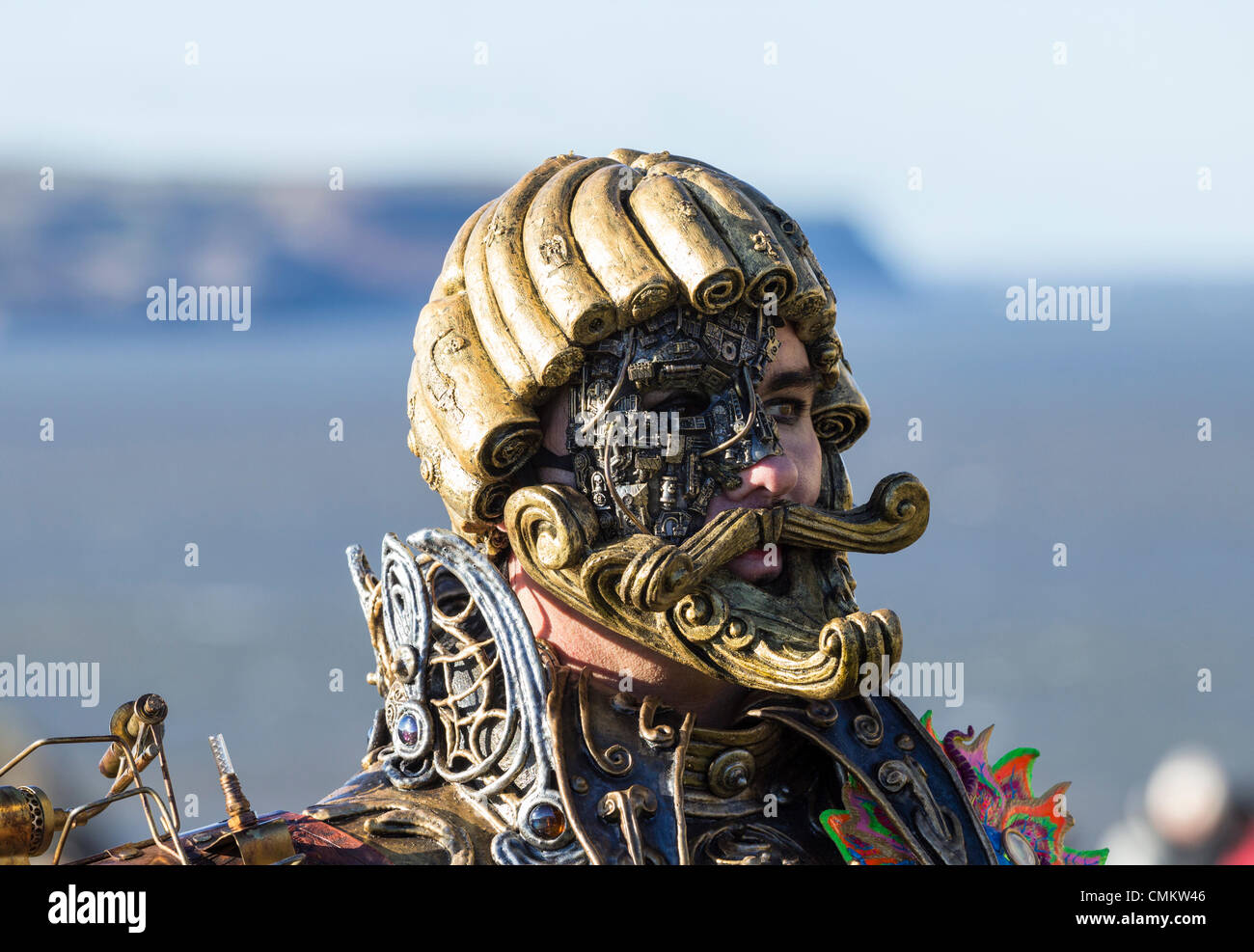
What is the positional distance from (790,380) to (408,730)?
1.58 m

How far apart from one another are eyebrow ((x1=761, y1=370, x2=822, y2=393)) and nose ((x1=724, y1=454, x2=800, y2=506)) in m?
0.23

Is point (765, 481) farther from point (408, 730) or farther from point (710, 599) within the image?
point (408, 730)

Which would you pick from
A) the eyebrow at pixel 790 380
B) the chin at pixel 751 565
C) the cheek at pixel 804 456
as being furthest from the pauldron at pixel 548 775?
the eyebrow at pixel 790 380

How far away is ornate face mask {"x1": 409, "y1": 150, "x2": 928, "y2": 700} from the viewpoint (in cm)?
506

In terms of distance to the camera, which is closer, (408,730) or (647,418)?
(647,418)

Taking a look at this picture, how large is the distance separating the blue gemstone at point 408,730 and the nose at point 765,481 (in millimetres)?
1182

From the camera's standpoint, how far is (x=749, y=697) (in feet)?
18.3

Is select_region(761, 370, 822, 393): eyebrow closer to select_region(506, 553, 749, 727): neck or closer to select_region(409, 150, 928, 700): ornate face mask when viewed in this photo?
select_region(409, 150, 928, 700): ornate face mask

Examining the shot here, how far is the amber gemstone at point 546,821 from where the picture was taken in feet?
16.6

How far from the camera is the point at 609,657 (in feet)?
17.5

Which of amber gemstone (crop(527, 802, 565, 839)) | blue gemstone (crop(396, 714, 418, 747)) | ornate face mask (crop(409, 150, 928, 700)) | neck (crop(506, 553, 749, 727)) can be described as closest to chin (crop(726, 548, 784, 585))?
ornate face mask (crop(409, 150, 928, 700))

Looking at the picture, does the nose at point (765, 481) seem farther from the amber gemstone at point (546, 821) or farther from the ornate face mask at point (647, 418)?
the amber gemstone at point (546, 821)

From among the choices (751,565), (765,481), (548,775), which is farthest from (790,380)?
(548,775)

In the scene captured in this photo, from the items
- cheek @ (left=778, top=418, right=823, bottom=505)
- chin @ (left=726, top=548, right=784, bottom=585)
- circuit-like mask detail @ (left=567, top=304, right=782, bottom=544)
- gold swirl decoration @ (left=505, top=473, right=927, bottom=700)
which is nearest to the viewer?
gold swirl decoration @ (left=505, top=473, right=927, bottom=700)
